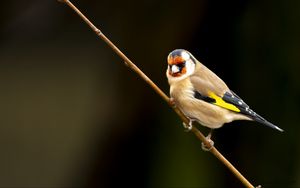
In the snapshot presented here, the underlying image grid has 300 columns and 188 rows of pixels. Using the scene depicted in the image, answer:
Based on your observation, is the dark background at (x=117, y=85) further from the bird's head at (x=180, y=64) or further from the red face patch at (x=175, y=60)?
the red face patch at (x=175, y=60)

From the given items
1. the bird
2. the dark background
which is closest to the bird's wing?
the bird

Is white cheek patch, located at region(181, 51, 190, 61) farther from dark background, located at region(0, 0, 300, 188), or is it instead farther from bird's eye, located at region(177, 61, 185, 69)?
dark background, located at region(0, 0, 300, 188)

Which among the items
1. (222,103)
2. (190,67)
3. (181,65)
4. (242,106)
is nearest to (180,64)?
(181,65)

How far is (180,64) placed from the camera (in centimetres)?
377

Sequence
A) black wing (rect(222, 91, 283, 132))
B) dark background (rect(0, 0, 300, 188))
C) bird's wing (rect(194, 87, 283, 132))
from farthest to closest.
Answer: dark background (rect(0, 0, 300, 188)) → bird's wing (rect(194, 87, 283, 132)) → black wing (rect(222, 91, 283, 132))

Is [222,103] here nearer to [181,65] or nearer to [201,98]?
[201,98]

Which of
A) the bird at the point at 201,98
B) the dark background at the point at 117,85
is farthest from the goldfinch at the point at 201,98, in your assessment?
the dark background at the point at 117,85

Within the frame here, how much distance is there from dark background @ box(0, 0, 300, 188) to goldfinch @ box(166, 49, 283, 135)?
1.61 metres

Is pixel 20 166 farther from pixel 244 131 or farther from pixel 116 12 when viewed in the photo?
pixel 244 131

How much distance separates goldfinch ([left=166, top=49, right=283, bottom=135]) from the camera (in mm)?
3689

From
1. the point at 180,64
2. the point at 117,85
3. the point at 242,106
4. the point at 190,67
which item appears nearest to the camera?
the point at 242,106

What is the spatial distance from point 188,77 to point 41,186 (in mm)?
2341

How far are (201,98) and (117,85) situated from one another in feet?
6.75

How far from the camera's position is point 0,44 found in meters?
5.76
